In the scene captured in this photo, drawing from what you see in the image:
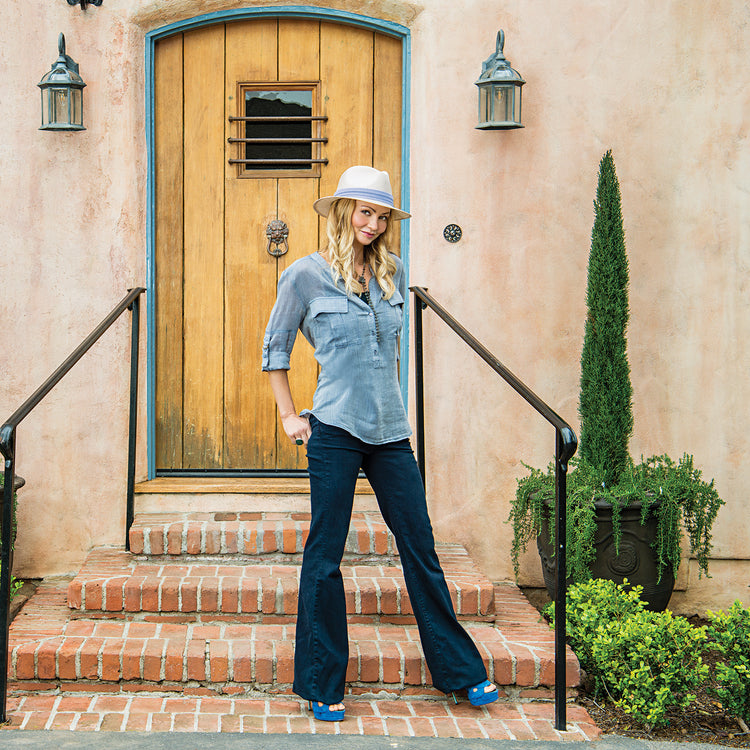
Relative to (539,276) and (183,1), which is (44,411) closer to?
(183,1)

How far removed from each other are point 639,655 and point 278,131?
2.96 meters

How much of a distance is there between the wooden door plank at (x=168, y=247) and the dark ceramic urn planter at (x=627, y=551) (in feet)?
6.34

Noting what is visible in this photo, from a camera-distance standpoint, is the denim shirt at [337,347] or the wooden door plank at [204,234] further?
the wooden door plank at [204,234]

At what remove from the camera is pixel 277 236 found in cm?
464

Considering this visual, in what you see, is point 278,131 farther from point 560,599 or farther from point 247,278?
point 560,599

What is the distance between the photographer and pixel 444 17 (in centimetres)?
445

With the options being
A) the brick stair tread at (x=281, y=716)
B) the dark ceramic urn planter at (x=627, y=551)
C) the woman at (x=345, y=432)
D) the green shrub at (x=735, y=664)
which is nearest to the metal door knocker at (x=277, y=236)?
the woman at (x=345, y=432)

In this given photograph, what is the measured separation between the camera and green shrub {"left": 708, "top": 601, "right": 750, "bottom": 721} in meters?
3.26

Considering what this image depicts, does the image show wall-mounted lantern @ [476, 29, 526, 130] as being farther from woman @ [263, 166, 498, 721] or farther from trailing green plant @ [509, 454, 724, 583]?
trailing green plant @ [509, 454, 724, 583]

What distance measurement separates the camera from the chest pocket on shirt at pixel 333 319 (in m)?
3.13

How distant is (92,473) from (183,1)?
230cm

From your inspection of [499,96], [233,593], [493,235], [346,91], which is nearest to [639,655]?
[233,593]

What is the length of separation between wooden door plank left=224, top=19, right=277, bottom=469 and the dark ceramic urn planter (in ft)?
5.11

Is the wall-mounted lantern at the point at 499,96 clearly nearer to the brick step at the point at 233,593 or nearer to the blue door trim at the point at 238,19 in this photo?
the blue door trim at the point at 238,19
